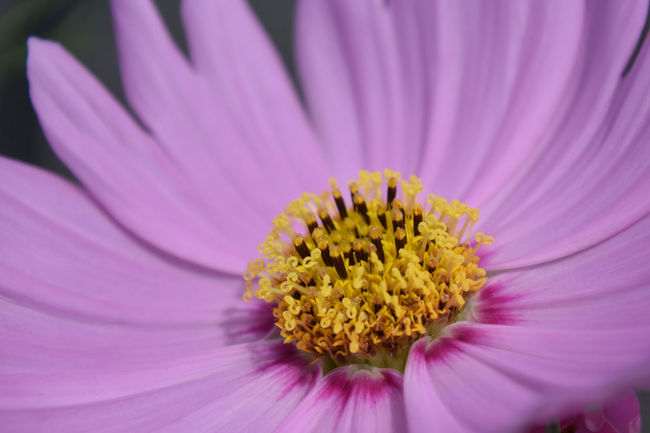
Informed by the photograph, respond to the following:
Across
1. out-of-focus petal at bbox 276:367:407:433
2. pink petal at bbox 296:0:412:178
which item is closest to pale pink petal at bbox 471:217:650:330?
out-of-focus petal at bbox 276:367:407:433

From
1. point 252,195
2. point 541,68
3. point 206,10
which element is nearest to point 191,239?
point 252,195

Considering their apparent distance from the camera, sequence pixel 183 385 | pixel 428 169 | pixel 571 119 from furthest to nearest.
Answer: pixel 428 169, pixel 571 119, pixel 183 385

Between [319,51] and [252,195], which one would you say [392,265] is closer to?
[252,195]

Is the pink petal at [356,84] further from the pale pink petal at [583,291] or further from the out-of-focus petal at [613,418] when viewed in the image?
the out-of-focus petal at [613,418]

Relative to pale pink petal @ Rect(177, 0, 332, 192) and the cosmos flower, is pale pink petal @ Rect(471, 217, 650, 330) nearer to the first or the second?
the cosmos flower

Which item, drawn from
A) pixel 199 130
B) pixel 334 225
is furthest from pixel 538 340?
pixel 199 130

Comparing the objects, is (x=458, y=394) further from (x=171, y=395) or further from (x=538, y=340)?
(x=171, y=395)
